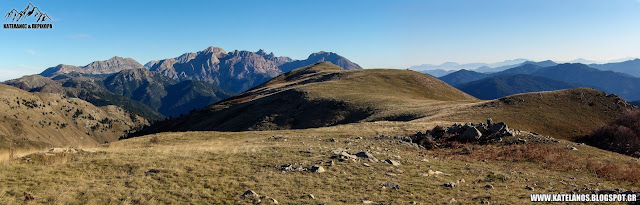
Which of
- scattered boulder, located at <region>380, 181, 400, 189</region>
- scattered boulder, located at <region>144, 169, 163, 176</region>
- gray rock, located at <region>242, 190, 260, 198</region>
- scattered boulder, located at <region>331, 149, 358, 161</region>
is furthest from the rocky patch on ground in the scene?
scattered boulder, located at <region>144, 169, 163, 176</region>

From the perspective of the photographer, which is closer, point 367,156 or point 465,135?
point 367,156

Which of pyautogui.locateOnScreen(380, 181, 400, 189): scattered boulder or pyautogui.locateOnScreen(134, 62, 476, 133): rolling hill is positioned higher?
pyautogui.locateOnScreen(134, 62, 476, 133): rolling hill

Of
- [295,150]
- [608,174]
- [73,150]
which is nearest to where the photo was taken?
[608,174]

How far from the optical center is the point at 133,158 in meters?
20.5

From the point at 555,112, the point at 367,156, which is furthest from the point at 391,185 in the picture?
the point at 555,112

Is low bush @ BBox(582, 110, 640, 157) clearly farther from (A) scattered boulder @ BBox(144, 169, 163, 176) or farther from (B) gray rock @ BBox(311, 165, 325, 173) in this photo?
(A) scattered boulder @ BBox(144, 169, 163, 176)

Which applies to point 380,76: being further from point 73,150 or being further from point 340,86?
point 73,150

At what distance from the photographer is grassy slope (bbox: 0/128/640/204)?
14.4m

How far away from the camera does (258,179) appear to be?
56.9 ft

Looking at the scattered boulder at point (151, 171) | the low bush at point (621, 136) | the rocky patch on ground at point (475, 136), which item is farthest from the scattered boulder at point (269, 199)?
the low bush at point (621, 136)

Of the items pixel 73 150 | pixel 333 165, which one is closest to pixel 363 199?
pixel 333 165

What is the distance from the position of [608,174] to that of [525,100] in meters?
48.9

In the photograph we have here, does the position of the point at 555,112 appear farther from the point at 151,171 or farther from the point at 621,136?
the point at 151,171

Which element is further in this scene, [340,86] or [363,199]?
[340,86]
